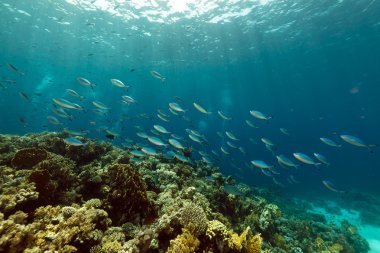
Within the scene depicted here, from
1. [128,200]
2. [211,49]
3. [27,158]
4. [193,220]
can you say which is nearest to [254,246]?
[193,220]

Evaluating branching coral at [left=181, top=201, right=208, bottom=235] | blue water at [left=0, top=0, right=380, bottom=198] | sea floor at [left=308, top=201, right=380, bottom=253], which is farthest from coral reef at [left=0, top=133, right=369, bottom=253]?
sea floor at [left=308, top=201, right=380, bottom=253]

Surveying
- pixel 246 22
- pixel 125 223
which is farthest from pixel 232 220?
pixel 246 22

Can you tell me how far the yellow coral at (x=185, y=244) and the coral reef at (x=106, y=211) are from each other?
16 mm

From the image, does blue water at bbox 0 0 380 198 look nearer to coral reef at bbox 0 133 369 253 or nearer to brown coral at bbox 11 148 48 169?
coral reef at bbox 0 133 369 253

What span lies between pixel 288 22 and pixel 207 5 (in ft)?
35.9

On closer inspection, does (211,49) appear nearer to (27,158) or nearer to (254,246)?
(27,158)

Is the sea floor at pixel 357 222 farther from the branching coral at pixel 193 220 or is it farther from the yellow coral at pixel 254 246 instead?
the branching coral at pixel 193 220

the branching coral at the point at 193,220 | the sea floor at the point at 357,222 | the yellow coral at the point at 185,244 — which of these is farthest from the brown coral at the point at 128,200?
the sea floor at the point at 357,222

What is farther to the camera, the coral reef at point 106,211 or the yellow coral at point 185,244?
the coral reef at point 106,211

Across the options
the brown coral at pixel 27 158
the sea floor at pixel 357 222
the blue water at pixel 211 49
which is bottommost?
the brown coral at pixel 27 158

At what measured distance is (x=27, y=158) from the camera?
22.4 feet

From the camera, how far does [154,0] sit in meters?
26.1

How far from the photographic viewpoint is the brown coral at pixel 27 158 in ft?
22.0

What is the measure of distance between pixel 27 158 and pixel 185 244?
18.6 feet
